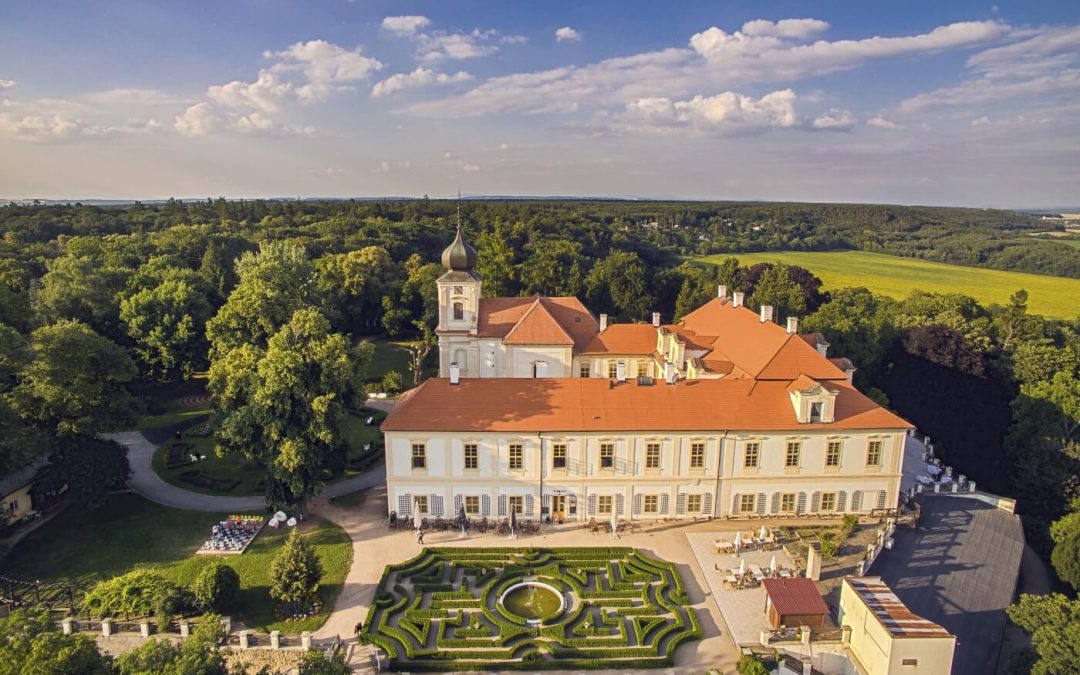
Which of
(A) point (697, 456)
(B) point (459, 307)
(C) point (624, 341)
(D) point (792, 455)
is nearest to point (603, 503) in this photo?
(A) point (697, 456)

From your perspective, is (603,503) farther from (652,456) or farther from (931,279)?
(931,279)

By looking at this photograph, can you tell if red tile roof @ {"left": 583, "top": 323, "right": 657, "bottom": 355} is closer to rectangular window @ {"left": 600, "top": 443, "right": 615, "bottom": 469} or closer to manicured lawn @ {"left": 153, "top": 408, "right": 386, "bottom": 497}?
rectangular window @ {"left": 600, "top": 443, "right": 615, "bottom": 469}

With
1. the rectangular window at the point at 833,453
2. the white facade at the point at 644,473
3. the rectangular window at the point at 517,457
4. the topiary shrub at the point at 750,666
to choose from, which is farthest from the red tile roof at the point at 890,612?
the rectangular window at the point at 517,457

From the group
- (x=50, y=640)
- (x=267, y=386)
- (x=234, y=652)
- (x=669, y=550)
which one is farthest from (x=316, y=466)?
(x=669, y=550)

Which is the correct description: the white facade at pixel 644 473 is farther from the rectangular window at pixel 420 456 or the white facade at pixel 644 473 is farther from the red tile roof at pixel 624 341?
the red tile roof at pixel 624 341

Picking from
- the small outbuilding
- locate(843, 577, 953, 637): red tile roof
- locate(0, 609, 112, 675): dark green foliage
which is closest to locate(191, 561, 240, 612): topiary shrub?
locate(0, 609, 112, 675): dark green foliage
